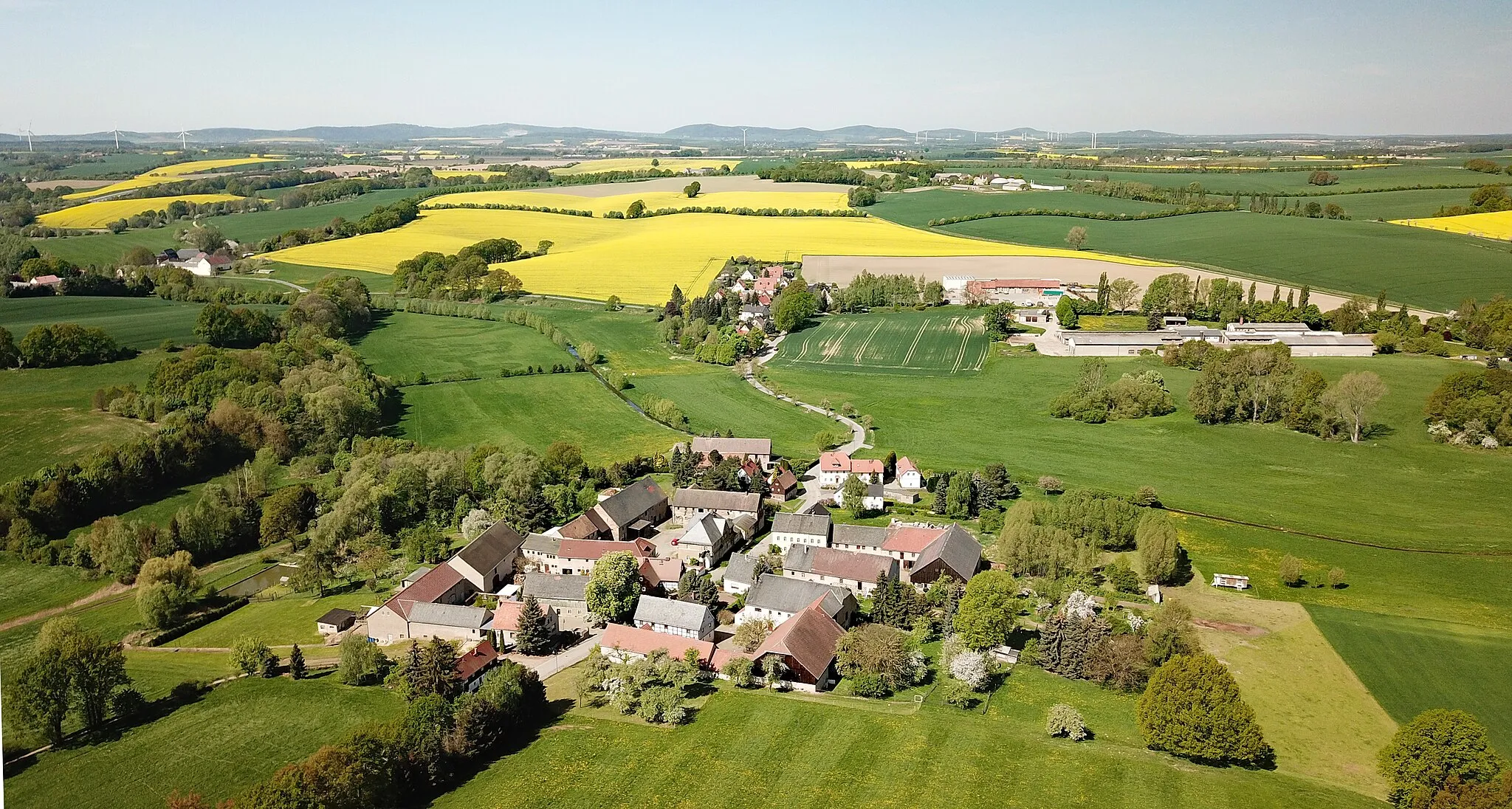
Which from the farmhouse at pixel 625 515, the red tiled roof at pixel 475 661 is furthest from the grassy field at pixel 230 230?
the red tiled roof at pixel 475 661

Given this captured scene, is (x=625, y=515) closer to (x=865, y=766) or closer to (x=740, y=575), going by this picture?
(x=740, y=575)

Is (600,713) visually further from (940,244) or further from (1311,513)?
(940,244)

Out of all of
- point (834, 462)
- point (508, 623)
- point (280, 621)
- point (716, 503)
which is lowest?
point (280, 621)

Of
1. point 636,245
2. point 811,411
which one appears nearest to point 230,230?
point 636,245

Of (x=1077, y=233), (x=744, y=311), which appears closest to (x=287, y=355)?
(x=744, y=311)

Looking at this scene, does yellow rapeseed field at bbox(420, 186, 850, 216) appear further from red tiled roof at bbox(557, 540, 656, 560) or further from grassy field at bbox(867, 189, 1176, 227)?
red tiled roof at bbox(557, 540, 656, 560)

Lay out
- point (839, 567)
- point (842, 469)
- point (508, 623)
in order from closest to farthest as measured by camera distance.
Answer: point (508, 623) → point (839, 567) → point (842, 469)
